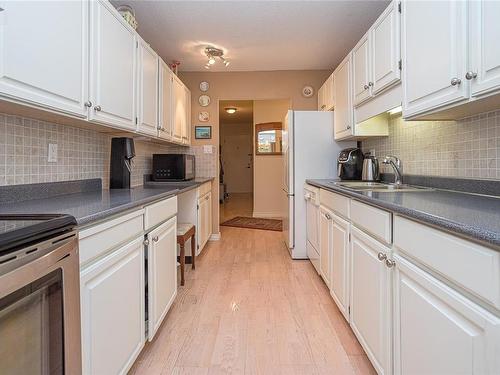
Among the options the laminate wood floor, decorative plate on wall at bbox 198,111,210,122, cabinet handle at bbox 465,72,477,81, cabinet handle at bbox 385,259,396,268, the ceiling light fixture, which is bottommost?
the laminate wood floor

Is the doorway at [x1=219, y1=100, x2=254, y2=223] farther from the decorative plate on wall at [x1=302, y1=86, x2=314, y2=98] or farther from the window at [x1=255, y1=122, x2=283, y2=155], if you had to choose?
the decorative plate on wall at [x1=302, y1=86, x2=314, y2=98]

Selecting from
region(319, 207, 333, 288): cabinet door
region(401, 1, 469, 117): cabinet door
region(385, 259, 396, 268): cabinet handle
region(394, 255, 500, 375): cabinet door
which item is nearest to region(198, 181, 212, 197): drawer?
region(319, 207, 333, 288): cabinet door

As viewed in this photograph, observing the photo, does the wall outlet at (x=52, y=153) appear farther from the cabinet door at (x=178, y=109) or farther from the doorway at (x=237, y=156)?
the doorway at (x=237, y=156)

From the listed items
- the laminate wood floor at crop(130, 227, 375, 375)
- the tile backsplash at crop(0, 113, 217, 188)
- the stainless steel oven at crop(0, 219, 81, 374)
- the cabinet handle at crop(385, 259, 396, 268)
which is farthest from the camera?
the laminate wood floor at crop(130, 227, 375, 375)

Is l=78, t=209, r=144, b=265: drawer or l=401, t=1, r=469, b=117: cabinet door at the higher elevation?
l=401, t=1, r=469, b=117: cabinet door

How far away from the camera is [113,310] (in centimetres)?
128

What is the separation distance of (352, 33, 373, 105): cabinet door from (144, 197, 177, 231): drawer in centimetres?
163

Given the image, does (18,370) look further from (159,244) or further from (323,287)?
(323,287)

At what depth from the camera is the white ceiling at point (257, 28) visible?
8.73ft

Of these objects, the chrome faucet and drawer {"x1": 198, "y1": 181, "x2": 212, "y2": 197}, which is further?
drawer {"x1": 198, "y1": 181, "x2": 212, "y2": 197}

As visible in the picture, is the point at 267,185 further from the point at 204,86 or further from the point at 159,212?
the point at 159,212

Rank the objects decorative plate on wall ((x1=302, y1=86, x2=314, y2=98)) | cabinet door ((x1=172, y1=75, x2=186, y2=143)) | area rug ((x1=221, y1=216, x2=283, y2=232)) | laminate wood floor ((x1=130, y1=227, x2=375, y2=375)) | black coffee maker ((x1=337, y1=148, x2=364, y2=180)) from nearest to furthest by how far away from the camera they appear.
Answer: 1. laminate wood floor ((x1=130, y1=227, x2=375, y2=375))
2. black coffee maker ((x1=337, y1=148, x2=364, y2=180))
3. cabinet door ((x1=172, y1=75, x2=186, y2=143))
4. decorative plate on wall ((x1=302, y1=86, x2=314, y2=98))
5. area rug ((x1=221, y1=216, x2=283, y2=232))

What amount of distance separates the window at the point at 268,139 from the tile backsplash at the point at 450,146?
3699mm

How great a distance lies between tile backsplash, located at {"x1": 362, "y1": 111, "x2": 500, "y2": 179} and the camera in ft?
5.28
